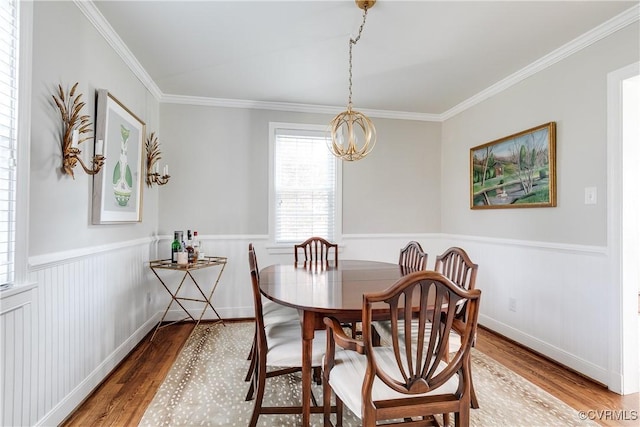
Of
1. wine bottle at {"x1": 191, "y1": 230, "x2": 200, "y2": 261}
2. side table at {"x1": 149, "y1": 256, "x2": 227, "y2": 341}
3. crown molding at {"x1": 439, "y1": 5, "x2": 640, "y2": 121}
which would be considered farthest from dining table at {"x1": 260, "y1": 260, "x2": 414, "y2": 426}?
crown molding at {"x1": 439, "y1": 5, "x2": 640, "y2": 121}

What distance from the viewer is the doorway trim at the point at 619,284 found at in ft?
6.97

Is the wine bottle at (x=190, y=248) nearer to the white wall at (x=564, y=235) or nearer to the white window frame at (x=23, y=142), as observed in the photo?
the white window frame at (x=23, y=142)

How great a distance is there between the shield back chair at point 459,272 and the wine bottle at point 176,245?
8.16 ft

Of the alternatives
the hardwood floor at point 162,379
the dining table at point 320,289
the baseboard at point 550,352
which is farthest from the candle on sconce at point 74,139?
the baseboard at point 550,352

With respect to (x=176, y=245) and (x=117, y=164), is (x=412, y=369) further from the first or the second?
(x=176, y=245)

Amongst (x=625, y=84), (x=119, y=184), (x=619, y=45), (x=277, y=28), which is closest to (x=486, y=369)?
(x=625, y=84)

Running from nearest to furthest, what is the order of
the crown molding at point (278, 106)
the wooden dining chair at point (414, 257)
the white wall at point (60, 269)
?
the white wall at point (60, 269), the wooden dining chair at point (414, 257), the crown molding at point (278, 106)

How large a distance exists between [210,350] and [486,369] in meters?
2.31

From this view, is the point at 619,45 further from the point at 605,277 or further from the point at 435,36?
the point at 605,277

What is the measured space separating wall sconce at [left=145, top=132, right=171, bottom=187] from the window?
45.3 inches

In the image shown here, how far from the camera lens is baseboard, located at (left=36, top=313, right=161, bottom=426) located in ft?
5.69

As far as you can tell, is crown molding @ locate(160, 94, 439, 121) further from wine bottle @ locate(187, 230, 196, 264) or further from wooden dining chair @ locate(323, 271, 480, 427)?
wooden dining chair @ locate(323, 271, 480, 427)

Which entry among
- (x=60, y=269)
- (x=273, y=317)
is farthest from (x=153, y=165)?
(x=273, y=317)

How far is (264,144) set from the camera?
373 cm
